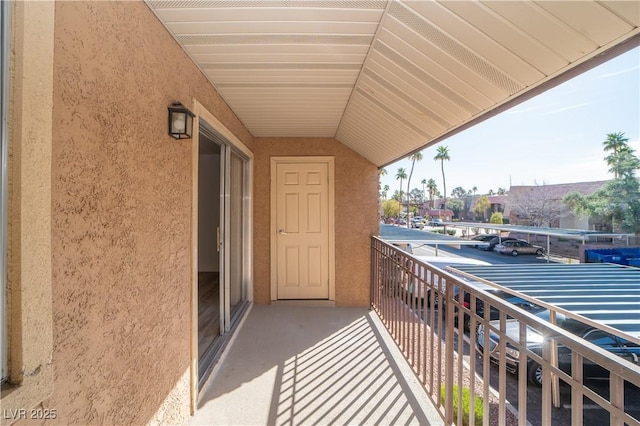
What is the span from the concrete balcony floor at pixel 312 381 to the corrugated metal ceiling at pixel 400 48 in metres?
2.15

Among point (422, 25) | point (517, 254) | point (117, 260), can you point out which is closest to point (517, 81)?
point (422, 25)

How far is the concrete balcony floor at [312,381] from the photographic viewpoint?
1.80 meters

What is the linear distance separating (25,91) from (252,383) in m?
2.24

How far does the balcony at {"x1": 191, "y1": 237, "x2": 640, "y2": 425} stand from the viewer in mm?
1088

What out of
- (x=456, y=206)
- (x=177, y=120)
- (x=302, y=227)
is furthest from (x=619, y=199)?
(x=456, y=206)

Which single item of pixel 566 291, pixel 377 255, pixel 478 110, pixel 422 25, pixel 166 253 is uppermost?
pixel 422 25

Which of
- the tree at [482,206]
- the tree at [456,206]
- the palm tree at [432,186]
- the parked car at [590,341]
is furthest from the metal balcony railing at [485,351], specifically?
the palm tree at [432,186]

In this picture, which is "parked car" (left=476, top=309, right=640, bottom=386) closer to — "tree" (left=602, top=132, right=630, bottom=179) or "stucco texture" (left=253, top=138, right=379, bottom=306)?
"stucco texture" (left=253, top=138, right=379, bottom=306)

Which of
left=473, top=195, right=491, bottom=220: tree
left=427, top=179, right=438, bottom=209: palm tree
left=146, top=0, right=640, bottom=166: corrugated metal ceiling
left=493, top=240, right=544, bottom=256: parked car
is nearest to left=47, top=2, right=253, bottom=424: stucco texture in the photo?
left=146, top=0, right=640, bottom=166: corrugated metal ceiling

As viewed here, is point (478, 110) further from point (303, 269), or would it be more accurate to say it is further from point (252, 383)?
point (303, 269)

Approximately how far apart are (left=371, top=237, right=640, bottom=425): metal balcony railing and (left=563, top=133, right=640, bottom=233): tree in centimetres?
1045

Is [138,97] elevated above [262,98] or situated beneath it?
situated beneath

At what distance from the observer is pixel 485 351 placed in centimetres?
135

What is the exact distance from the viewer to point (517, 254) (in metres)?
15.9
